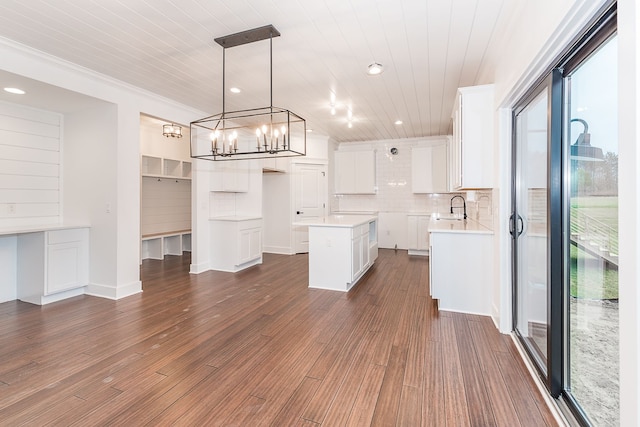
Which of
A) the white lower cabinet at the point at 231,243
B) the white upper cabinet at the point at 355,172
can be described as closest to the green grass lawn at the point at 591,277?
the white lower cabinet at the point at 231,243

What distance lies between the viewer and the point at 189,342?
2.59 metres

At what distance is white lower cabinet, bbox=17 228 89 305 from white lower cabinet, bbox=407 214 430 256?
5.67 m

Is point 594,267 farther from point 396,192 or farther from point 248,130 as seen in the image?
point 396,192

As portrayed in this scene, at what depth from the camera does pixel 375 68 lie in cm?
326

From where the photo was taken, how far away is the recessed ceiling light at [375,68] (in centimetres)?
321

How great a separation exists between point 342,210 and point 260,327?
17.2ft

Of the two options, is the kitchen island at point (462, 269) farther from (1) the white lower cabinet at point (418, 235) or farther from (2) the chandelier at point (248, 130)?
(1) the white lower cabinet at point (418, 235)

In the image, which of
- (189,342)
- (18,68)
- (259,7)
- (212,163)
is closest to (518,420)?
A: (189,342)

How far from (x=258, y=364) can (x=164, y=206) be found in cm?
533

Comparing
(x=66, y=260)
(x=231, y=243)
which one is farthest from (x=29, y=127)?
(x=231, y=243)

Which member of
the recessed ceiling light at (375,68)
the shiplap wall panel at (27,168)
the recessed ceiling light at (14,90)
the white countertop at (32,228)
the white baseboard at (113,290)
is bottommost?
the white baseboard at (113,290)

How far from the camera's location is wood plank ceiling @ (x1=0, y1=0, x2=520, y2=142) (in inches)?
90.5

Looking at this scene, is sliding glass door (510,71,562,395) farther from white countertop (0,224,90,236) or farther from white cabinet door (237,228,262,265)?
white countertop (0,224,90,236)

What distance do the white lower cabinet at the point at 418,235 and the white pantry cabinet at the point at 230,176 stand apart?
356cm
